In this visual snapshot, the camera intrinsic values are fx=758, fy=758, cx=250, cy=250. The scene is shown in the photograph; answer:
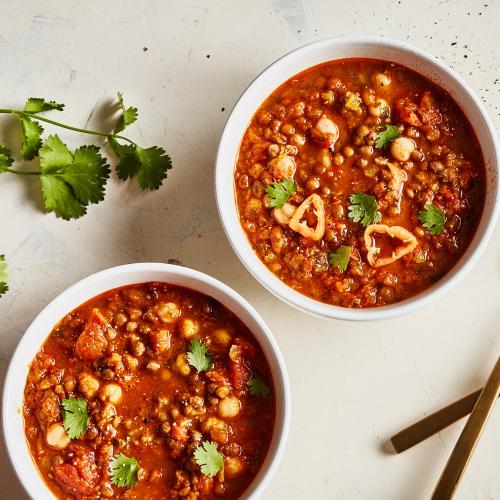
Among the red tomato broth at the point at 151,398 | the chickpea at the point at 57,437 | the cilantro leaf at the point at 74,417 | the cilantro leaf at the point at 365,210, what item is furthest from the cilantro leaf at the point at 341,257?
the chickpea at the point at 57,437

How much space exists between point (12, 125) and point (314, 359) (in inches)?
78.2

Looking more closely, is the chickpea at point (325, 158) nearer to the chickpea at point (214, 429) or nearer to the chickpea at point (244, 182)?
the chickpea at point (244, 182)

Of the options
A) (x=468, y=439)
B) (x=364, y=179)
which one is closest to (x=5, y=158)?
(x=364, y=179)

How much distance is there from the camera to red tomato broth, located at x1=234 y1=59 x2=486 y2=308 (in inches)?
140

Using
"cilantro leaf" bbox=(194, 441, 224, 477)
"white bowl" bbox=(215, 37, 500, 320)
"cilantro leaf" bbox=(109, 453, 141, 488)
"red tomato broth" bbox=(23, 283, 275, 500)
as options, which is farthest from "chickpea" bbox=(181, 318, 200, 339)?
"cilantro leaf" bbox=(109, 453, 141, 488)

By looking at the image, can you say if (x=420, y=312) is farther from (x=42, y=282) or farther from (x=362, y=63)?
(x=42, y=282)

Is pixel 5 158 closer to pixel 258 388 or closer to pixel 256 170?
pixel 256 170

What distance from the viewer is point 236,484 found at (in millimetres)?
3510

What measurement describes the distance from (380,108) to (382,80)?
0.47ft

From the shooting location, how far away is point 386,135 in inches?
140

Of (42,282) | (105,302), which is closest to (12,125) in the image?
(42,282)

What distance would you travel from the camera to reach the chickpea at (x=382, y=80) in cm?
360

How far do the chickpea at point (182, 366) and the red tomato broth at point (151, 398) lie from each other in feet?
0.03

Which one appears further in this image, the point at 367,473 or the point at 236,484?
the point at 367,473
